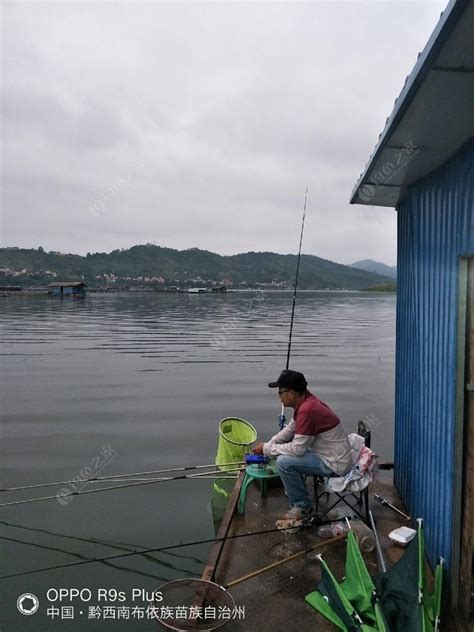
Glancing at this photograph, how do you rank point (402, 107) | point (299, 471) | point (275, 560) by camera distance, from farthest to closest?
point (299, 471), point (275, 560), point (402, 107)

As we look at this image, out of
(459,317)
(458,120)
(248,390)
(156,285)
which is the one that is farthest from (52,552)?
(156,285)

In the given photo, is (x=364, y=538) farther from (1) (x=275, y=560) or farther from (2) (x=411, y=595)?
(2) (x=411, y=595)

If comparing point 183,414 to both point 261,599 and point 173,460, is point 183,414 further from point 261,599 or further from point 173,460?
point 261,599

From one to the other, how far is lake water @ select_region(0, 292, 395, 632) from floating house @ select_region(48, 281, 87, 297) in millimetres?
62006

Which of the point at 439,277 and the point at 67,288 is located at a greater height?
the point at 67,288

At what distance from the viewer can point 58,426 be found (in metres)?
13.8

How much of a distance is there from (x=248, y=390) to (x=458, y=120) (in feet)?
52.4

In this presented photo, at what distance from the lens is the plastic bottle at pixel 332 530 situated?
5666 millimetres

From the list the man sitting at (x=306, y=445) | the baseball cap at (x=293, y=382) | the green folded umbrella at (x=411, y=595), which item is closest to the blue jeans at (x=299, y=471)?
the man sitting at (x=306, y=445)

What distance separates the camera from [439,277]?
505 cm

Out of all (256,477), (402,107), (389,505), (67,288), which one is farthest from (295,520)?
(67,288)

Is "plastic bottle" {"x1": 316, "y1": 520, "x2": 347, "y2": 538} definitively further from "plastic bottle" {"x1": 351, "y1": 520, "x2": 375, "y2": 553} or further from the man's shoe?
"plastic bottle" {"x1": 351, "y1": 520, "x2": 375, "y2": 553}

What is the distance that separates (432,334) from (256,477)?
3.02 metres

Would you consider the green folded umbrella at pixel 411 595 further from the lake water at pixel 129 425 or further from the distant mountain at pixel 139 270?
the distant mountain at pixel 139 270
